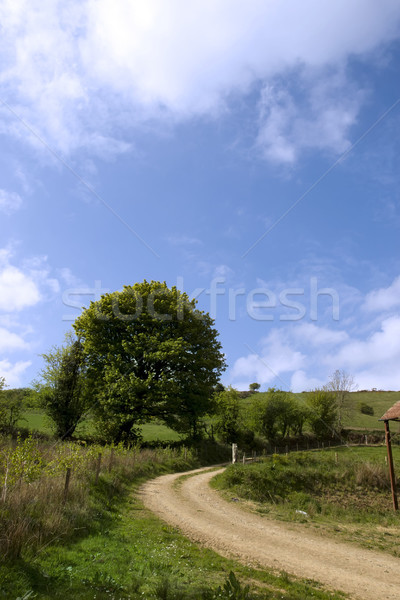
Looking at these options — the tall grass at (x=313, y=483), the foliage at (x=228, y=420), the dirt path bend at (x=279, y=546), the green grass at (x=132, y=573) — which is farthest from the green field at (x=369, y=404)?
the green grass at (x=132, y=573)

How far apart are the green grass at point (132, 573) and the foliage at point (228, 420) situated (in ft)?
124

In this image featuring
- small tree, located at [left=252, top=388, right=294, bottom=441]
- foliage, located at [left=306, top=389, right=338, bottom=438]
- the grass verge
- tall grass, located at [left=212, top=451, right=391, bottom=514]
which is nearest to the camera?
the grass verge

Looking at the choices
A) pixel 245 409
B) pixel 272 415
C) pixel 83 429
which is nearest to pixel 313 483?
pixel 83 429

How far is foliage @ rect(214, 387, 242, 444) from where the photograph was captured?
47906 millimetres

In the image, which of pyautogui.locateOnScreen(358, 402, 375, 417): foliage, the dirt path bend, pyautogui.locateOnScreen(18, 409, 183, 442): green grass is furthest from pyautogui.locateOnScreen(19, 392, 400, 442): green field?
the dirt path bend

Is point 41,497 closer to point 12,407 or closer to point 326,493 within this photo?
point 326,493

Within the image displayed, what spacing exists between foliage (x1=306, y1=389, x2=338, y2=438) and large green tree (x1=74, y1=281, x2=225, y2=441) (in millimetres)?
34116

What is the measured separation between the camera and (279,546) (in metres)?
11.3

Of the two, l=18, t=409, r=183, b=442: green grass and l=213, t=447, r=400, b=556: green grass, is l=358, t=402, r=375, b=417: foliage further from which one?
l=213, t=447, r=400, b=556: green grass

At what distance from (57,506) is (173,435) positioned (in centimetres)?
4018

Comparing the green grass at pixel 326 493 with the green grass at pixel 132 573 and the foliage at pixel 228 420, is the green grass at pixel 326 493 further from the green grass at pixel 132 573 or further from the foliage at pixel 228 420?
the foliage at pixel 228 420

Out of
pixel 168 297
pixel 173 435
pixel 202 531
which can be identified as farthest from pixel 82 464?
pixel 173 435

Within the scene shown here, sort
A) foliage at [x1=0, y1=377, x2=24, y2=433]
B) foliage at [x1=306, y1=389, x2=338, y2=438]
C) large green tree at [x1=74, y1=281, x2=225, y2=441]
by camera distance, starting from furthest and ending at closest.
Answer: foliage at [x1=306, y1=389, x2=338, y2=438]
foliage at [x1=0, y1=377, x2=24, y2=433]
large green tree at [x1=74, y1=281, x2=225, y2=441]

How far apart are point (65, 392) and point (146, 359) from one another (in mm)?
10363
